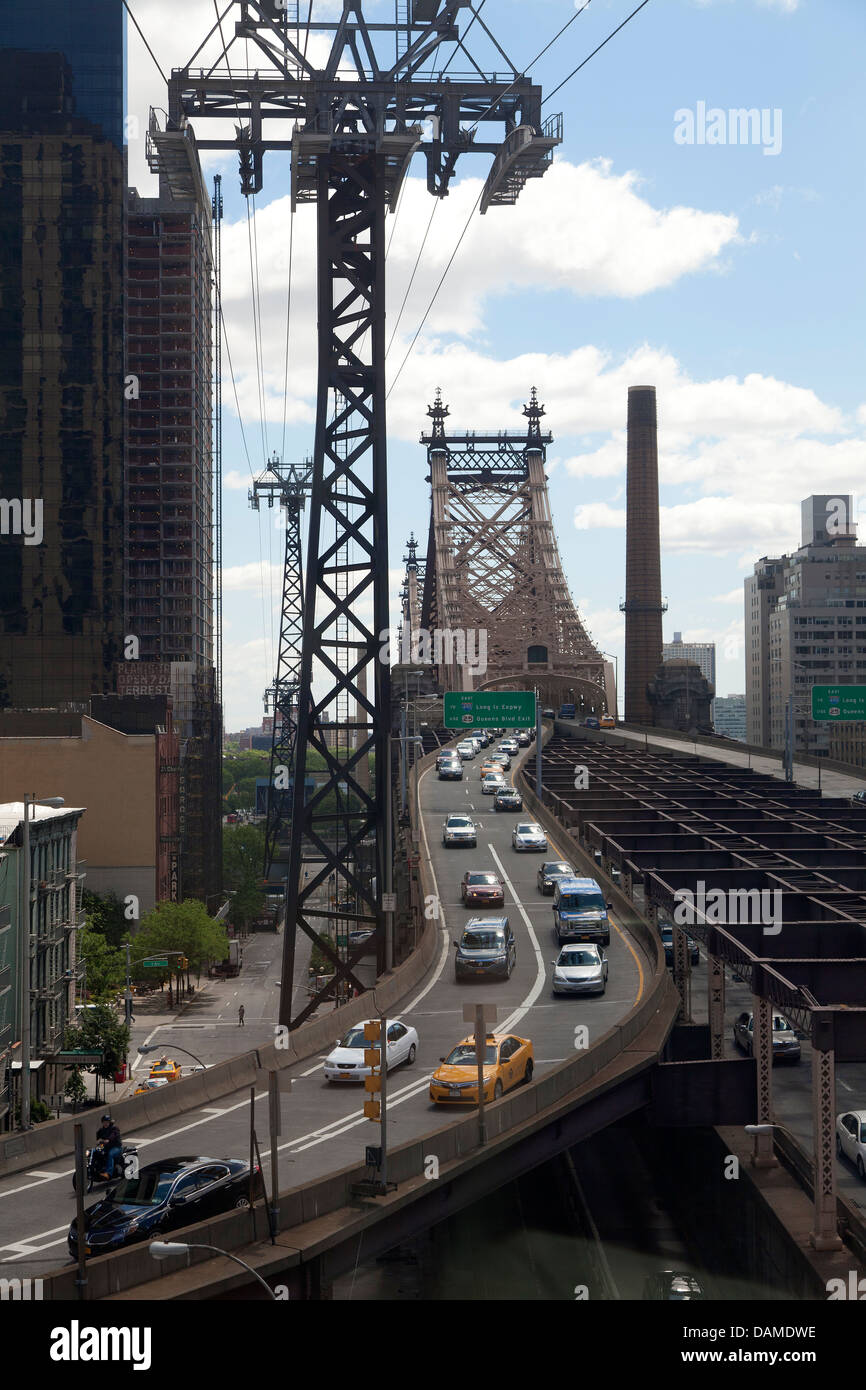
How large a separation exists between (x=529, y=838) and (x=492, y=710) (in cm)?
1003

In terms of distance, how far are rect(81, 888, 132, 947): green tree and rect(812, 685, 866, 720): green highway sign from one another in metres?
37.8

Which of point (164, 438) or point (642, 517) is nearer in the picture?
point (164, 438)

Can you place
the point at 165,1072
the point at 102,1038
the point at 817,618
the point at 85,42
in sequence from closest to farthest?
1. the point at 165,1072
2. the point at 102,1038
3. the point at 85,42
4. the point at 817,618

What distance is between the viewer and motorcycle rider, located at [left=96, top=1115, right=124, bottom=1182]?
18.1 metres

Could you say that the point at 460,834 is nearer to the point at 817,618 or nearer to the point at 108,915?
the point at 108,915

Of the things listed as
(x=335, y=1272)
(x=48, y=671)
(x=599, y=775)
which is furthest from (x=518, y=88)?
(x=48, y=671)

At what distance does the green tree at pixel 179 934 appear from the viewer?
7106 cm

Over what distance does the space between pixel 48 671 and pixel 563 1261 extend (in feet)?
264

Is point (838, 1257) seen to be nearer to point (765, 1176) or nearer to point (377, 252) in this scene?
point (765, 1176)

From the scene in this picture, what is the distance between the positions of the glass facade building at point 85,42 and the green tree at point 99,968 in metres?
69.1

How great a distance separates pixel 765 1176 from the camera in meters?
25.4

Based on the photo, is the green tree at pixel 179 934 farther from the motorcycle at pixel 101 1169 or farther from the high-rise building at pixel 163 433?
the motorcycle at pixel 101 1169

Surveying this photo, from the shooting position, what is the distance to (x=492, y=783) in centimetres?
7469

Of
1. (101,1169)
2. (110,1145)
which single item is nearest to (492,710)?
(110,1145)
